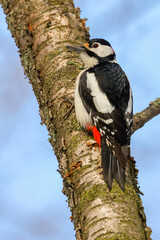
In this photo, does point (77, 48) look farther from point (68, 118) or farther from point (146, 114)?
point (146, 114)

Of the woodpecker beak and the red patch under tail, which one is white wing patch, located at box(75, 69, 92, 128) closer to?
the red patch under tail

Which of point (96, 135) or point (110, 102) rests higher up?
A: point (110, 102)

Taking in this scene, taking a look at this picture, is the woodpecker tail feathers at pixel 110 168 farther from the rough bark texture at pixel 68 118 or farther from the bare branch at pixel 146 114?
the bare branch at pixel 146 114

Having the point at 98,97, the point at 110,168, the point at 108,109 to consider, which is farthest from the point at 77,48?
the point at 110,168

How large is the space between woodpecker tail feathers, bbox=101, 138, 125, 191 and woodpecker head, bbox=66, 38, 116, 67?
1.02 meters

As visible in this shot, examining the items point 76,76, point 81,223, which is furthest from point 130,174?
point 76,76

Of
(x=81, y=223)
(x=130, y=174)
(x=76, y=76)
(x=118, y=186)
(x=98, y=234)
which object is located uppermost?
(x=76, y=76)

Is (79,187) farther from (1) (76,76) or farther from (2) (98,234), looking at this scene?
(1) (76,76)

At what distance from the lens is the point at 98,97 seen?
3.23 m

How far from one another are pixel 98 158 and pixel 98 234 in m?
0.67

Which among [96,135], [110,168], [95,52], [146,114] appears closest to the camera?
[110,168]

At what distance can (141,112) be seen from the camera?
3.53 metres

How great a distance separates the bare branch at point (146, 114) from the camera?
3418 mm

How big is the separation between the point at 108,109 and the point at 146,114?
1.73 ft
